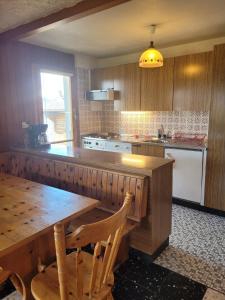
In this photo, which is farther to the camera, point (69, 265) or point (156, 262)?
point (156, 262)

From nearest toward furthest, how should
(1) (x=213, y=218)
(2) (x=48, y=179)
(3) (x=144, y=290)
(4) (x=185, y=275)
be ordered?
(3) (x=144, y=290) < (4) (x=185, y=275) < (2) (x=48, y=179) < (1) (x=213, y=218)

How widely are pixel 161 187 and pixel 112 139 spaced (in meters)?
2.15

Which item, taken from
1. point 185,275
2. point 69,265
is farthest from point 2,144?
point 185,275

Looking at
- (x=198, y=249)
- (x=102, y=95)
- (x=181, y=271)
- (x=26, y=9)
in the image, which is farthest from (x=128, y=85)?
(x=181, y=271)

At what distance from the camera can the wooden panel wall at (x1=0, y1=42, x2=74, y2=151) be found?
314 cm

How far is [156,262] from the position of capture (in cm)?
215

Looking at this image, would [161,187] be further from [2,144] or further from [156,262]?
[2,144]

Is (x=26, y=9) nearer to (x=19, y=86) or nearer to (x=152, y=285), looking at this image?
(x=19, y=86)

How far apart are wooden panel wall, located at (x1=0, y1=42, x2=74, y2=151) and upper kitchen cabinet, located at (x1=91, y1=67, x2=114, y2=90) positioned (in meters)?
0.97

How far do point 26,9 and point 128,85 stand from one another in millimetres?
2207

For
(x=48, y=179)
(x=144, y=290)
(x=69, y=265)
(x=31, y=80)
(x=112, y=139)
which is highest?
(x=31, y=80)

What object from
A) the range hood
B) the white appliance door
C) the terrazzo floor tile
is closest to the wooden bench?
the terrazzo floor tile

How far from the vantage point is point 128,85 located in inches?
159

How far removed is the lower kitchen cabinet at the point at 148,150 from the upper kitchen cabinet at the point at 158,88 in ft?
2.11
